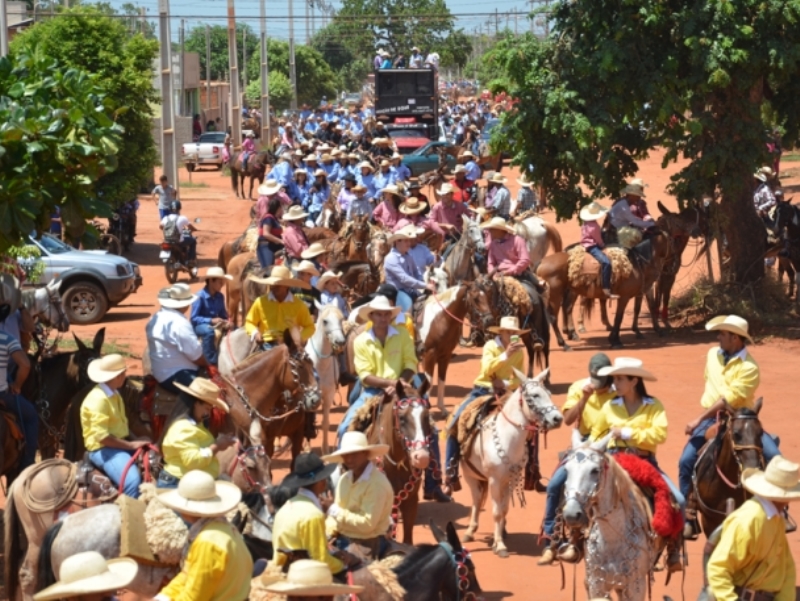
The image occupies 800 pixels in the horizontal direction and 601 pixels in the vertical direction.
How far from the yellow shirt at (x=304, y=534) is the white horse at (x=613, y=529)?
199 centimetres

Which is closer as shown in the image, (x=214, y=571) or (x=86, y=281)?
(x=214, y=571)

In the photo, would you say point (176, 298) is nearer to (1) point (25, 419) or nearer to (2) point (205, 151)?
(1) point (25, 419)

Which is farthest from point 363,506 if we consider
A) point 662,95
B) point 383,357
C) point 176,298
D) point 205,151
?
point 205,151

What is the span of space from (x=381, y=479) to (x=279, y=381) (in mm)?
4579

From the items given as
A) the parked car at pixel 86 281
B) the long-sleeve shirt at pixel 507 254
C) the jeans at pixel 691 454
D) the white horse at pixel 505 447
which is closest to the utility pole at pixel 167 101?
the parked car at pixel 86 281

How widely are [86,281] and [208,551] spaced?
1884cm

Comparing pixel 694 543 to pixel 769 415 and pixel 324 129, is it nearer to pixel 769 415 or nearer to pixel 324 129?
pixel 769 415

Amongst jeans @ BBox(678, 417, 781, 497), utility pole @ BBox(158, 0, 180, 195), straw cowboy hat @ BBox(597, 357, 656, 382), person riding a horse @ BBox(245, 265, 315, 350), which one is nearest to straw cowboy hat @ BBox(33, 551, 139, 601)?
straw cowboy hat @ BBox(597, 357, 656, 382)

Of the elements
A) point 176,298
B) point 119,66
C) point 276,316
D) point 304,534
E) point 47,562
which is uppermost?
point 119,66

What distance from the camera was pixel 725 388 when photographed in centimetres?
1102

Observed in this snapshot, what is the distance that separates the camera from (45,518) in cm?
972

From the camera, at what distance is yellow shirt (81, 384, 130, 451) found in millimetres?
10344

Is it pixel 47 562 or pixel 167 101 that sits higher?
pixel 167 101

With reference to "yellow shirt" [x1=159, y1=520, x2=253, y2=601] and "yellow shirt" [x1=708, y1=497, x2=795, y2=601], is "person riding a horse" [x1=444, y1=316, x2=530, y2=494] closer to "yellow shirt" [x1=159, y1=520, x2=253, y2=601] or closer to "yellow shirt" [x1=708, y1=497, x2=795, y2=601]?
"yellow shirt" [x1=708, y1=497, x2=795, y2=601]
